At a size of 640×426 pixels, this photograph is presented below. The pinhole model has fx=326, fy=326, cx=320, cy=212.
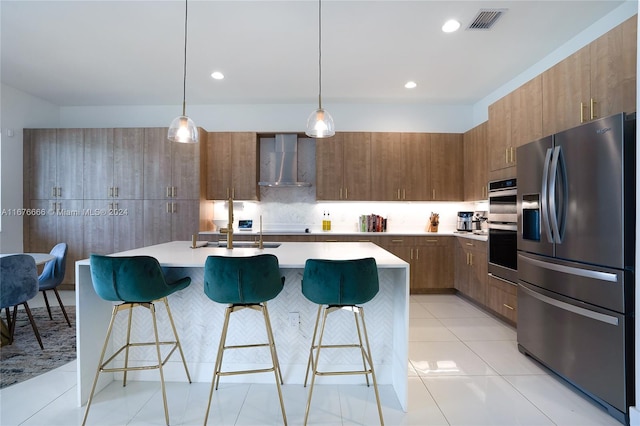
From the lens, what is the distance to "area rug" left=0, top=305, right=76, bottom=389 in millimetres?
2500

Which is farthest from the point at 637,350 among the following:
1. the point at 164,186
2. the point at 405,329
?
the point at 164,186

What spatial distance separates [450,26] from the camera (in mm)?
3047

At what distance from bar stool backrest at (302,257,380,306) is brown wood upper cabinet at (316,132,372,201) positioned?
3.25 meters

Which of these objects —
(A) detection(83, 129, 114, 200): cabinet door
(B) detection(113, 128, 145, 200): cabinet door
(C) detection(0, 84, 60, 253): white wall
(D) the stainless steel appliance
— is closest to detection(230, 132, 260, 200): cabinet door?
(B) detection(113, 128, 145, 200): cabinet door

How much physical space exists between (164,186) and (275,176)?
1.65 meters

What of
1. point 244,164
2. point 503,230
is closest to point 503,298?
point 503,230

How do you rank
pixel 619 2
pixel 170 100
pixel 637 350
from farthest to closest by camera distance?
pixel 170 100 → pixel 619 2 → pixel 637 350

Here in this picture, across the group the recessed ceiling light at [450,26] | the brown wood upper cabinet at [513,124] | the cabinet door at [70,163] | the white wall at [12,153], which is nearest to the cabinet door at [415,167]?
the brown wood upper cabinet at [513,124]

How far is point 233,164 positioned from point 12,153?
3095 millimetres

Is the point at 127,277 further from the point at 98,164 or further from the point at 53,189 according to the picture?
the point at 53,189

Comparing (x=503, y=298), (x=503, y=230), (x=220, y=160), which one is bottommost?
(x=503, y=298)

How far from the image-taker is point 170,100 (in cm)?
509

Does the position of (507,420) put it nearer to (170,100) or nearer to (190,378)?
(190,378)

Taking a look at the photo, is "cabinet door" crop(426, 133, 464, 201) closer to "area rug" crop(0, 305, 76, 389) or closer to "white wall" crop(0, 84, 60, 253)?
"area rug" crop(0, 305, 76, 389)
